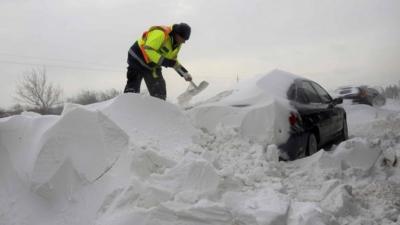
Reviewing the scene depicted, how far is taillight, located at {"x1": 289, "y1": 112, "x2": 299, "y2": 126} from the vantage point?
605 centimetres

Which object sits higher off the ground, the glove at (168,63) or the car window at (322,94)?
the glove at (168,63)

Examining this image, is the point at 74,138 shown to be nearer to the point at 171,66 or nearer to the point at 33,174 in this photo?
the point at 33,174

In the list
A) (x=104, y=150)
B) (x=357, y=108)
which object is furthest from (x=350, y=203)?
(x=357, y=108)

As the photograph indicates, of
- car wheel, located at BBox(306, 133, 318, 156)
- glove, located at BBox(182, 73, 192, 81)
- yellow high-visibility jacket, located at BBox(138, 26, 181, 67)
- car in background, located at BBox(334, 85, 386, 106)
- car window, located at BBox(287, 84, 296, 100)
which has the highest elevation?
yellow high-visibility jacket, located at BBox(138, 26, 181, 67)

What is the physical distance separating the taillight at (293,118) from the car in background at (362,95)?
11155mm

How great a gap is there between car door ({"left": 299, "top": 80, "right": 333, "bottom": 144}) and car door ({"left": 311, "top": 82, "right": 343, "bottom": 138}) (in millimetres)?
56

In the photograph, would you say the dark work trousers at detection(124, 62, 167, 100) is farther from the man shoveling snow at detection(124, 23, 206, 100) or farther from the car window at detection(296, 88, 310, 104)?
the car window at detection(296, 88, 310, 104)

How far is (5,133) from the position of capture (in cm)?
470

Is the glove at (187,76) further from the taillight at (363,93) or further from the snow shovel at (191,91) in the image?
the taillight at (363,93)

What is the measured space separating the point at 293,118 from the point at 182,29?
2214 millimetres

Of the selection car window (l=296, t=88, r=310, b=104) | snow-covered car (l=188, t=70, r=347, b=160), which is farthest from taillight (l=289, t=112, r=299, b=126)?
car window (l=296, t=88, r=310, b=104)

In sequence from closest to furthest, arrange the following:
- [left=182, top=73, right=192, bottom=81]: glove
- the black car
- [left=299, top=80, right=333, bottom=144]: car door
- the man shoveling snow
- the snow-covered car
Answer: the snow-covered car → the black car → [left=299, top=80, right=333, bottom=144]: car door → the man shoveling snow → [left=182, top=73, right=192, bottom=81]: glove

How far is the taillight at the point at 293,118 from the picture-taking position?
605 cm

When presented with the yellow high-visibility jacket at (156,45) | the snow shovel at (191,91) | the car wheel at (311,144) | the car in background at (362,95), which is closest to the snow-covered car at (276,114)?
the car wheel at (311,144)
